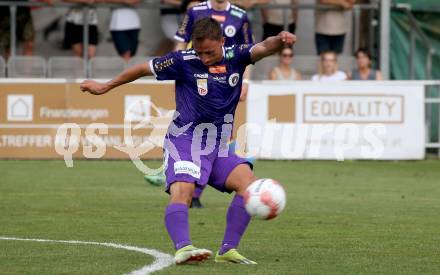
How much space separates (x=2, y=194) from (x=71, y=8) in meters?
8.64

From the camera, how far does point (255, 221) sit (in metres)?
12.1

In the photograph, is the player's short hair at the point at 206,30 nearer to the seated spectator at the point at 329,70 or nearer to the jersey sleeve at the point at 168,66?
the jersey sleeve at the point at 168,66

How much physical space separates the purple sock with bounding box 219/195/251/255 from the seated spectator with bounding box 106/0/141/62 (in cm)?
1347

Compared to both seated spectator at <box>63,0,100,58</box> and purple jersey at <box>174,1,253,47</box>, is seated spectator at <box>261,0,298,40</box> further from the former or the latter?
purple jersey at <box>174,1,253,47</box>

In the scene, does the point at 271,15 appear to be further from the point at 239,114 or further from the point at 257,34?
the point at 239,114

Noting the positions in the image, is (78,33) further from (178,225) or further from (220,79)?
(178,225)

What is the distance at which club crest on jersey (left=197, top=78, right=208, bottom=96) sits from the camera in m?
8.99

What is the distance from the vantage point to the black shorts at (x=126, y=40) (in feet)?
72.9

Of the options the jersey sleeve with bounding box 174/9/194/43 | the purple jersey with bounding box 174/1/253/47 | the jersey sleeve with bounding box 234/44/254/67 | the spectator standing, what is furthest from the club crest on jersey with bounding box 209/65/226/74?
the spectator standing

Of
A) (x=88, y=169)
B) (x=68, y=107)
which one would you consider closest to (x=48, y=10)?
(x=68, y=107)

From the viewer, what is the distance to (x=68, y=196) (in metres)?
14.4

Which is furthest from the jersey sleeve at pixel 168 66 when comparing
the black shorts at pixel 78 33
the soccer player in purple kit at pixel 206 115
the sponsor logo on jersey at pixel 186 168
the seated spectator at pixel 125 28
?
the black shorts at pixel 78 33

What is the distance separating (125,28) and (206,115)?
43.9 feet

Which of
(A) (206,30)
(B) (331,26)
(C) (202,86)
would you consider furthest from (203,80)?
(B) (331,26)
